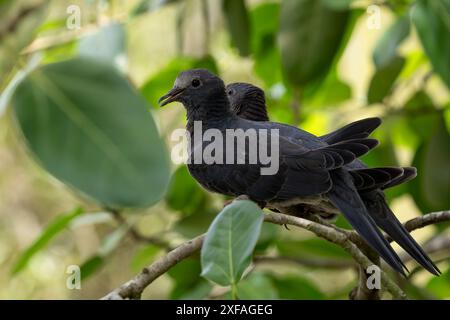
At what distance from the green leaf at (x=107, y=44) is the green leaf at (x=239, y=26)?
0.37m

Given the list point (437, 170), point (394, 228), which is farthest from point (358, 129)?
point (437, 170)

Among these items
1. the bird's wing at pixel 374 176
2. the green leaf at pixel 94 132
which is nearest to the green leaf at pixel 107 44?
the bird's wing at pixel 374 176

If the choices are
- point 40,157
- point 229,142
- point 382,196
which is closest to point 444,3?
point 382,196

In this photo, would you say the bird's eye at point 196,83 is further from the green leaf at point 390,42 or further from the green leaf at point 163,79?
the green leaf at point 390,42

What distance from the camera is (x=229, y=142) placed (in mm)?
1665

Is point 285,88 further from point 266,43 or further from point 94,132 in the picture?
point 94,132

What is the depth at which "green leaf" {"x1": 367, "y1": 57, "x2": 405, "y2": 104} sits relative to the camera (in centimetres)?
236

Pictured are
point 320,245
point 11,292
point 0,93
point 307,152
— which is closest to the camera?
point 0,93

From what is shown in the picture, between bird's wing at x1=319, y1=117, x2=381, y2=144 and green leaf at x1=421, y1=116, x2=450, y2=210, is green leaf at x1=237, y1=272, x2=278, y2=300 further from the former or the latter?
green leaf at x1=421, y1=116, x2=450, y2=210

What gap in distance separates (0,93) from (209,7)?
1417mm

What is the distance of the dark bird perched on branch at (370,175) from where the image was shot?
1.52 meters

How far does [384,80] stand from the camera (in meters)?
2.38

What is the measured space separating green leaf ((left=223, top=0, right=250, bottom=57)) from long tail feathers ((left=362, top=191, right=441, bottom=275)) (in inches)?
32.4

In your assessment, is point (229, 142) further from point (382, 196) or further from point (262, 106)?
point (382, 196)
